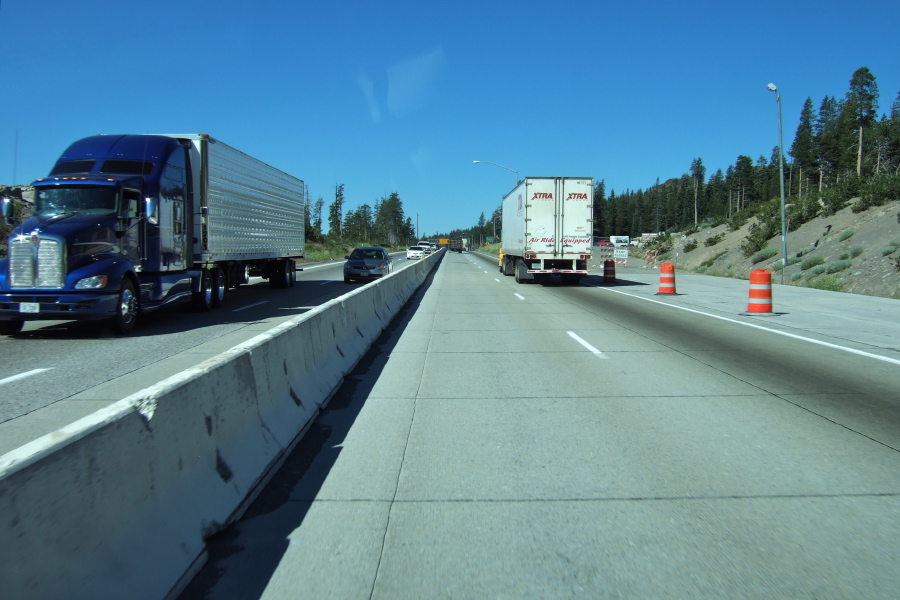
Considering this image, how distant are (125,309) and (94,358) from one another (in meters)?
2.68

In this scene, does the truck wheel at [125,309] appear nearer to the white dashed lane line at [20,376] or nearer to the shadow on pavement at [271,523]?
the white dashed lane line at [20,376]

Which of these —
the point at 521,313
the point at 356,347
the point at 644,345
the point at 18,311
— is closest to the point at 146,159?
the point at 18,311

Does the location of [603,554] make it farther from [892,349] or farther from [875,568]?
[892,349]

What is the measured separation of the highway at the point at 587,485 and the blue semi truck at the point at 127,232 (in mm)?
5482

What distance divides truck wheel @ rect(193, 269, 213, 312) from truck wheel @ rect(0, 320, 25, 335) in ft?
14.4

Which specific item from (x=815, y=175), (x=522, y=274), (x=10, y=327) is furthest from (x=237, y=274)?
(x=815, y=175)

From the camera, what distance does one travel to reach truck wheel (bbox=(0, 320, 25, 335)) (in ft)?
42.2

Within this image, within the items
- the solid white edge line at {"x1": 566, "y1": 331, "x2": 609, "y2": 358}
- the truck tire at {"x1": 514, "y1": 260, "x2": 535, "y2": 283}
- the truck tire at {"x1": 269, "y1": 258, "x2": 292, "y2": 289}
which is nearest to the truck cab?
the solid white edge line at {"x1": 566, "y1": 331, "x2": 609, "y2": 358}

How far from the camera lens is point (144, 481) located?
351cm

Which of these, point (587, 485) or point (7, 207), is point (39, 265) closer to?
point (7, 207)

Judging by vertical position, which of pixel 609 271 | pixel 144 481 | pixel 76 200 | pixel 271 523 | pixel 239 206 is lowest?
pixel 271 523

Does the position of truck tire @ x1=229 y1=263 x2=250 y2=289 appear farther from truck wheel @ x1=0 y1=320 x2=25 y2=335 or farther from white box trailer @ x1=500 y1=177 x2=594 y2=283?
white box trailer @ x1=500 y1=177 x2=594 y2=283

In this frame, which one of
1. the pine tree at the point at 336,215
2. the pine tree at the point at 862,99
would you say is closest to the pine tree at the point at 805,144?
the pine tree at the point at 862,99

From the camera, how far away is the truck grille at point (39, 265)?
12.0m
